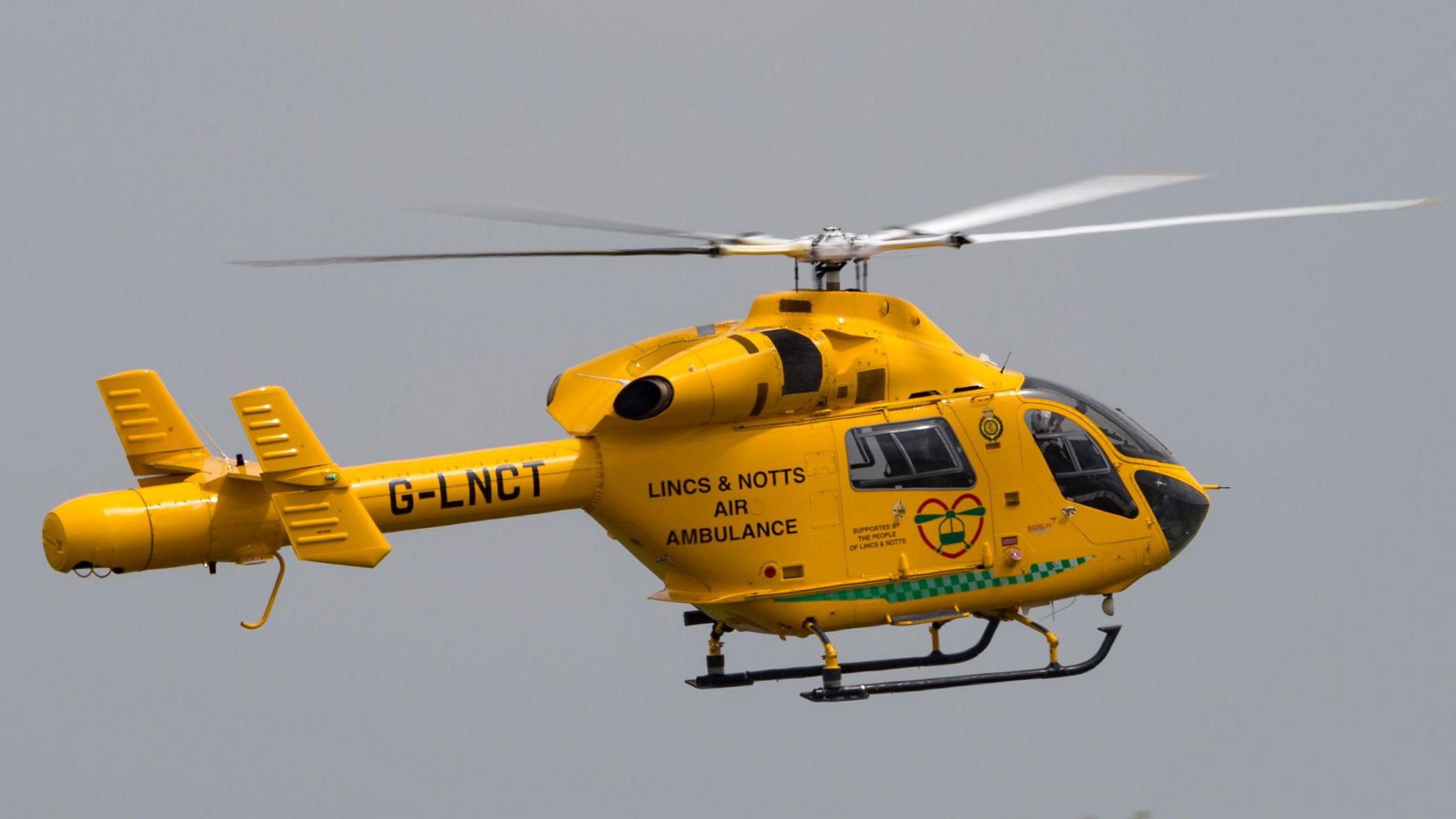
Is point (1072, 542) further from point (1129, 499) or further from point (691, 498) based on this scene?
point (691, 498)

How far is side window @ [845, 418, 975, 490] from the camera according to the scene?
68.2ft

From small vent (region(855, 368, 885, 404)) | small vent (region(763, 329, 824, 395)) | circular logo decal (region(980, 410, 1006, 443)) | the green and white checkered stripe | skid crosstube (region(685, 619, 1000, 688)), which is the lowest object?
skid crosstube (region(685, 619, 1000, 688))

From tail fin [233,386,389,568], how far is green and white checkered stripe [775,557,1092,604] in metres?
3.41

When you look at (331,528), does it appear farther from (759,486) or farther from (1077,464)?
(1077,464)

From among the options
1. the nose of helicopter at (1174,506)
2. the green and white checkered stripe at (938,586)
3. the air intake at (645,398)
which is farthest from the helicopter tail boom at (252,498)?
the nose of helicopter at (1174,506)

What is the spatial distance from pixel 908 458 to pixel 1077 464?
155 centimetres

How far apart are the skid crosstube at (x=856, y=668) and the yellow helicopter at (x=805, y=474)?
0.09ft

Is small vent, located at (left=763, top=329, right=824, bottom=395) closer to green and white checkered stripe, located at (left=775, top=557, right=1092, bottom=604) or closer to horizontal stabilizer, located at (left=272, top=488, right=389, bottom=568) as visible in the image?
green and white checkered stripe, located at (left=775, top=557, right=1092, bottom=604)

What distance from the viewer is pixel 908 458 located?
2091cm

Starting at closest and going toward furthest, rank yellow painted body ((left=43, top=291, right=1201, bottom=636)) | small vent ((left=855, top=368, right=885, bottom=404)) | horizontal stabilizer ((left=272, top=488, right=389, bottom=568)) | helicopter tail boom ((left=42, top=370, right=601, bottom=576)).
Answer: helicopter tail boom ((left=42, top=370, right=601, bottom=576)), horizontal stabilizer ((left=272, top=488, right=389, bottom=568)), yellow painted body ((left=43, top=291, right=1201, bottom=636)), small vent ((left=855, top=368, right=885, bottom=404))

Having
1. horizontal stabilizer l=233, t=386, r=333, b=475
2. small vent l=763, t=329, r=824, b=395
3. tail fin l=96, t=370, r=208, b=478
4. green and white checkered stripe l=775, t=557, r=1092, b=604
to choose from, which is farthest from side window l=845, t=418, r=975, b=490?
tail fin l=96, t=370, r=208, b=478

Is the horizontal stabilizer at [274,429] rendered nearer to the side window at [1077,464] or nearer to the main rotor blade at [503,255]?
the main rotor blade at [503,255]

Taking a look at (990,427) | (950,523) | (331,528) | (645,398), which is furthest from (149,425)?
(990,427)

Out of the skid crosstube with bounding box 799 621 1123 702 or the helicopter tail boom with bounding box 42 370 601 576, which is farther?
the skid crosstube with bounding box 799 621 1123 702
